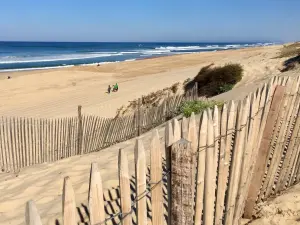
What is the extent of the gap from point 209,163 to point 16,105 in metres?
17.0

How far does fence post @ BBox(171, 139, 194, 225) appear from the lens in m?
2.14

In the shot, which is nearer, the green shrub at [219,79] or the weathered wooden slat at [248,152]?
the weathered wooden slat at [248,152]

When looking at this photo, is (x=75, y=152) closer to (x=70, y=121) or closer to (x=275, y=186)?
(x=70, y=121)

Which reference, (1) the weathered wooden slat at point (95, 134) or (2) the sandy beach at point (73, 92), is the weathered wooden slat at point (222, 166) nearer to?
(1) the weathered wooden slat at point (95, 134)

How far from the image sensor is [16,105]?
18.1 metres

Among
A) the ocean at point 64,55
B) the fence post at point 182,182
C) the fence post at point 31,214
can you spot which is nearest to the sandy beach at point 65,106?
the fence post at point 182,182

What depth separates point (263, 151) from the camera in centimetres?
370

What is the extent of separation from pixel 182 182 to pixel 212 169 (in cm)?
62

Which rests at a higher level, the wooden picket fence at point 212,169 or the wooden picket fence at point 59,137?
the wooden picket fence at point 212,169

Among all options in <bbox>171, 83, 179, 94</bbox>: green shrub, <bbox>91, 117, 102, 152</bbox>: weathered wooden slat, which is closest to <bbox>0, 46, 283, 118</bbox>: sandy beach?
<bbox>171, 83, 179, 94</bbox>: green shrub

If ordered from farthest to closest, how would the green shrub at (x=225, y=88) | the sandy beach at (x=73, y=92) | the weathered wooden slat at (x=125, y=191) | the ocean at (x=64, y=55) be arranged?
the ocean at (x=64, y=55) < the sandy beach at (x=73, y=92) < the green shrub at (x=225, y=88) < the weathered wooden slat at (x=125, y=191)

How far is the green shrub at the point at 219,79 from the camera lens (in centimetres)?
1531

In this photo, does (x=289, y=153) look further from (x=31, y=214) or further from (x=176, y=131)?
(x=31, y=214)

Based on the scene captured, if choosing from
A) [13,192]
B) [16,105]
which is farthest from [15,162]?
[16,105]
